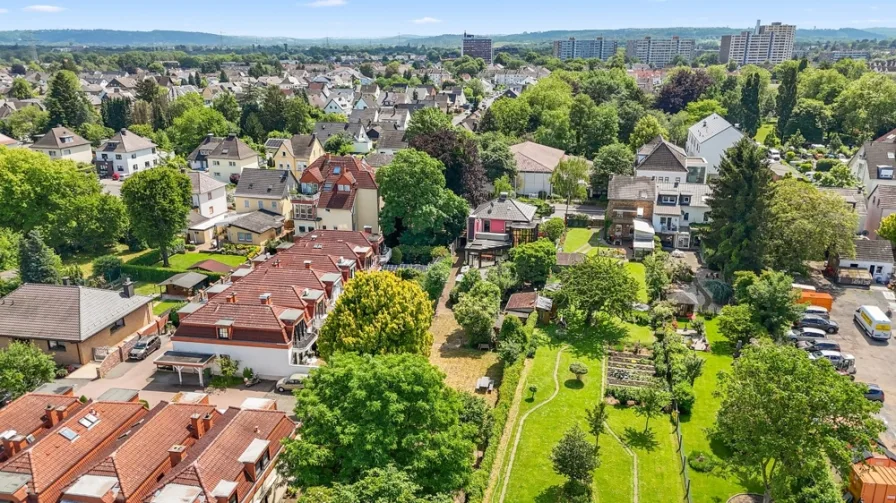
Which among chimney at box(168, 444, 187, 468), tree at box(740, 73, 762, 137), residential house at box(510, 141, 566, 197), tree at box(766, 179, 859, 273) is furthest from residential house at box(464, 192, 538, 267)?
tree at box(740, 73, 762, 137)

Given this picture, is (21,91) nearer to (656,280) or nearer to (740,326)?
(656,280)

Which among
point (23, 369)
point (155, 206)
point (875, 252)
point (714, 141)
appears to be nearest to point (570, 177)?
point (714, 141)

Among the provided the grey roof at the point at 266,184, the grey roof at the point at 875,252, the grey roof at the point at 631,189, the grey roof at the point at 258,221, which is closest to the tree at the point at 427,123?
the grey roof at the point at 266,184

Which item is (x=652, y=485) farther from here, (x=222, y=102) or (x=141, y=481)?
(x=222, y=102)

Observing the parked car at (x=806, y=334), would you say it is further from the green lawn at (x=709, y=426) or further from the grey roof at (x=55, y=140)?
the grey roof at (x=55, y=140)

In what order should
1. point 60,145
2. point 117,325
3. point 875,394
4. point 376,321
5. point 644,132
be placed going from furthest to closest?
point 644,132 → point 60,145 → point 117,325 → point 875,394 → point 376,321

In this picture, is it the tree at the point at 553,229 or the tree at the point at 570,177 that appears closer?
the tree at the point at 553,229

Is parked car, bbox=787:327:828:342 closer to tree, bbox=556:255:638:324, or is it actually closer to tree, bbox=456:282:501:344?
tree, bbox=556:255:638:324
